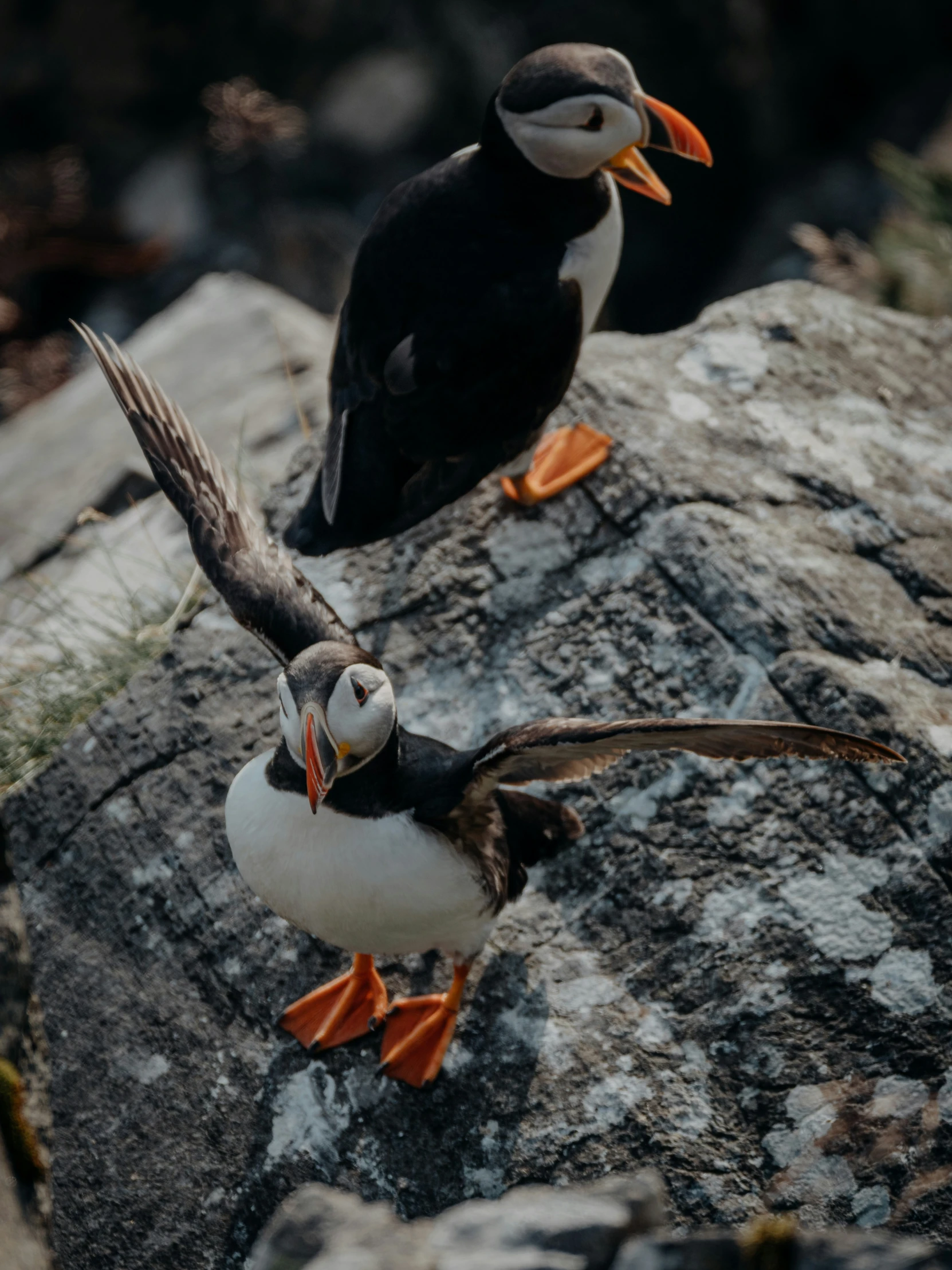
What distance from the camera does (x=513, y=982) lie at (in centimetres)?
313

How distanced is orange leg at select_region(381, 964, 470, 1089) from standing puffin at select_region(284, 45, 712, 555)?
1.42 metres

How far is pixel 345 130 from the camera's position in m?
9.49

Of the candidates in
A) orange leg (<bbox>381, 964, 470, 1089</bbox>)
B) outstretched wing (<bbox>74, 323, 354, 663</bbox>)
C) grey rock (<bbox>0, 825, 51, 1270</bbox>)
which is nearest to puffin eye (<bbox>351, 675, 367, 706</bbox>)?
outstretched wing (<bbox>74, 323, 354, 663</bbox>)

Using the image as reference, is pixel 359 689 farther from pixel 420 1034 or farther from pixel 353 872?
pixel 420 1034

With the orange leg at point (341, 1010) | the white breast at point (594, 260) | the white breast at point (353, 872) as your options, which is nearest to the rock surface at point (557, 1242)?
the white breast at point (353, 872)

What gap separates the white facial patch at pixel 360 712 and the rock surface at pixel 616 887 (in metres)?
0.93

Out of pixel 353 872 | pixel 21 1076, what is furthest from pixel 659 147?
pixel 21 1076

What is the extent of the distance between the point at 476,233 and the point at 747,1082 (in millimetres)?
2629

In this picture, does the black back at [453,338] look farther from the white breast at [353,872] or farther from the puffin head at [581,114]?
the white breast at [353,872]

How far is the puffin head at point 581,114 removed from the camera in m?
3.37

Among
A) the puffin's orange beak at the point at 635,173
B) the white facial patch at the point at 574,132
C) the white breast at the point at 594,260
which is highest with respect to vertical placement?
the white facial patch at the point at 574,132

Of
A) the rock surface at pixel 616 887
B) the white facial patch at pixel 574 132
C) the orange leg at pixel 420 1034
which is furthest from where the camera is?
the white facial patch at pixel 574 132

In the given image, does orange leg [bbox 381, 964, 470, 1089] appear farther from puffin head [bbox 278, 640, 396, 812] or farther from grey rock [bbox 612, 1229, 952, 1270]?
grey rock [bbox 612, 1229, 952, 1270]

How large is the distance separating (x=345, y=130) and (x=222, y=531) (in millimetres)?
7308
